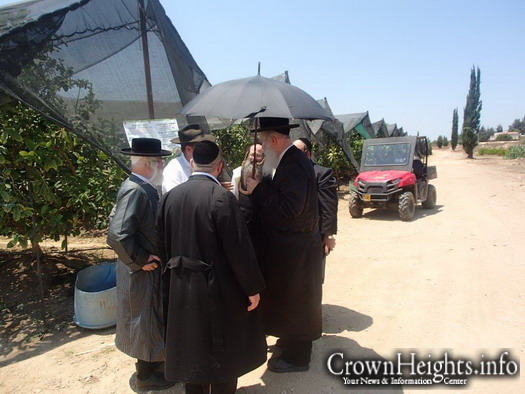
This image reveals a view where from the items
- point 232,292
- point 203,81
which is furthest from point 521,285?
point 203,81

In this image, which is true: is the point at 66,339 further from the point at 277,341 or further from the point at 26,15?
the point at 26,15

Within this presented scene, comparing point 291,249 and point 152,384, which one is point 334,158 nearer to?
point 291,249

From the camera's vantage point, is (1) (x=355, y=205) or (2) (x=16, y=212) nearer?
(2) (x=16, y=212)

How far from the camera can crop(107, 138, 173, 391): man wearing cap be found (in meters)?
2.58

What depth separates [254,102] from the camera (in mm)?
2545

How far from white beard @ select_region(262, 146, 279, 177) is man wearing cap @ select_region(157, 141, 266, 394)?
682 mm

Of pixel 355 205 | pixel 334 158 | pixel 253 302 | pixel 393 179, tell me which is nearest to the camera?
pixel 253 302

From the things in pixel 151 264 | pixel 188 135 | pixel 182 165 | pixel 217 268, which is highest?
pixel 188 135

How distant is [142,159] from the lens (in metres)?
2.74

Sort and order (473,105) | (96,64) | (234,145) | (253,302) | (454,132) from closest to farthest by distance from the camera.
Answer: (253,302)
(96,64)
(234,145)
(473,105)
(454,132)

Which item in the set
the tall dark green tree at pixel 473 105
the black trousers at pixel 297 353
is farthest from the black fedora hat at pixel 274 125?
the tall dark green tree at pixel 473 105

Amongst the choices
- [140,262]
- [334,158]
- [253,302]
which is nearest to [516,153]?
[334,158]

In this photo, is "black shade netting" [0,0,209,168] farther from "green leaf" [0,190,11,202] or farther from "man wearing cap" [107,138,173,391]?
"green leaf" [0,190,11,202]

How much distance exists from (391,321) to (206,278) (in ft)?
8.35
